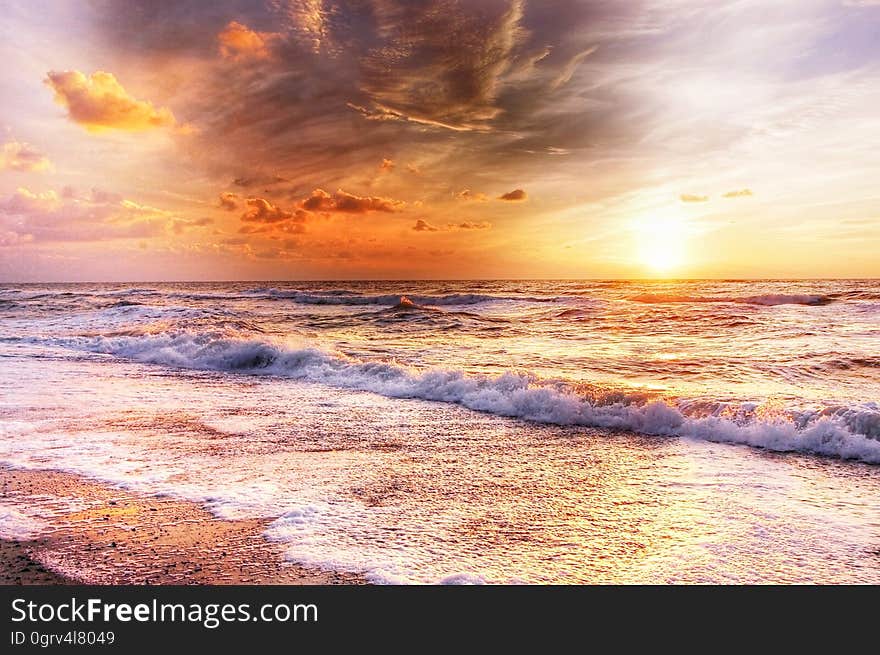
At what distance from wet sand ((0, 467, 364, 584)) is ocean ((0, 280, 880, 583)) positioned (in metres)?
0.18

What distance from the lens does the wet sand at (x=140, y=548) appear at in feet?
12.4

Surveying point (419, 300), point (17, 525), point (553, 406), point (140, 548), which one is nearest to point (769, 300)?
point (419, 300)

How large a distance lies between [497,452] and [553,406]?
7.91 ft

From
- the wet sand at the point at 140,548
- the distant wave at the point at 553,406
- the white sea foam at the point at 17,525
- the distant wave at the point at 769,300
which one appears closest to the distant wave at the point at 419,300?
the distant wave at the point at 769,300

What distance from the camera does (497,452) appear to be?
7031 millimetres

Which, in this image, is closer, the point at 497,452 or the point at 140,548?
the point at 140,548

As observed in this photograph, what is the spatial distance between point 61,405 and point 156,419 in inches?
83.6

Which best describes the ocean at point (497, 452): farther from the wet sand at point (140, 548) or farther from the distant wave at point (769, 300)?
the distant wave at point (769, 300)

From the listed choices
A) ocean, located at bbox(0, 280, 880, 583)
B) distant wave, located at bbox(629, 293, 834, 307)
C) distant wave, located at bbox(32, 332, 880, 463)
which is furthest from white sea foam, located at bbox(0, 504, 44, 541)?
distant wave, located at bbox(629, 293, 834, 307)

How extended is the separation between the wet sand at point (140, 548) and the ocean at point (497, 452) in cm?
18

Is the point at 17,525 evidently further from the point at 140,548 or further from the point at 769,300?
the point at 769,300

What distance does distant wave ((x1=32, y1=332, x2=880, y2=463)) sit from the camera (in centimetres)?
730
